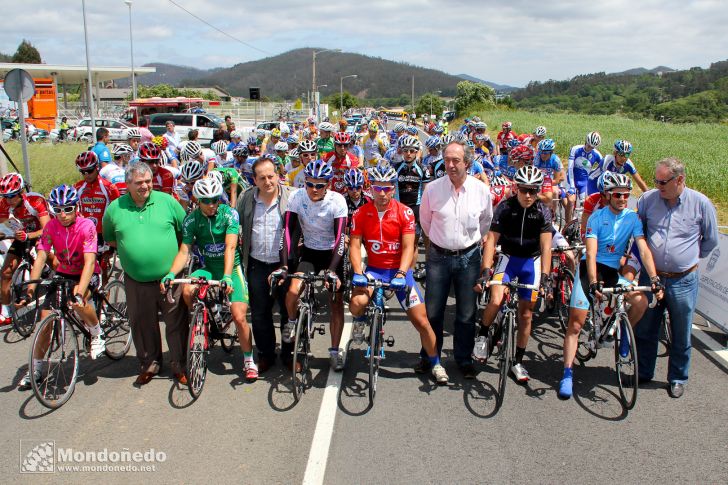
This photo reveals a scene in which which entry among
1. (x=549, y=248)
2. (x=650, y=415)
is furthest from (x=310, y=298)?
(x=650, y=415)

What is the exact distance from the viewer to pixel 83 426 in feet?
15.8

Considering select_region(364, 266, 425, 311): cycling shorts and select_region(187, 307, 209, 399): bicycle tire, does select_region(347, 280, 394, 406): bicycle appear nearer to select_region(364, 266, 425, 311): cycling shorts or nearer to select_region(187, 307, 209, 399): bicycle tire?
select_region(364, 266, 425, 311): cycling shorts

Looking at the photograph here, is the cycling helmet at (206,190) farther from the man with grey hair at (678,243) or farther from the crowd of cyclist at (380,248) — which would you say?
the man with grey hair at (678,243)

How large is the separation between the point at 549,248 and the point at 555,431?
174cm

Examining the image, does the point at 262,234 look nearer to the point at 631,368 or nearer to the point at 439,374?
the point at 439,374

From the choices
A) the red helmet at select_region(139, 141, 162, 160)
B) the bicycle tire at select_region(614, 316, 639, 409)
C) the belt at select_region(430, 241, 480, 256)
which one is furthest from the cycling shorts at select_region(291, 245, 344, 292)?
the red helmet at select_region(139, 141, 162, 160)

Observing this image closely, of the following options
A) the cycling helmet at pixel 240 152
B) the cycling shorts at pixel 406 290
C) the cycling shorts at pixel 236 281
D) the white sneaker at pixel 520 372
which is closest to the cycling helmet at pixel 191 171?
the cycling shorts at pixel 236 281

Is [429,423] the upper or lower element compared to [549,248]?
lower

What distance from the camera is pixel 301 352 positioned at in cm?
561

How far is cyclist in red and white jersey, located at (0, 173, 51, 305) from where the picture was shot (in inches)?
268

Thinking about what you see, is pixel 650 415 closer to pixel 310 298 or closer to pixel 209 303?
pixel 310 298

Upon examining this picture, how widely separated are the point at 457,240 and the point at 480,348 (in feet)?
3.61

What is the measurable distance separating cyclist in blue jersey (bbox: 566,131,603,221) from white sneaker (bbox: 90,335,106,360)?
8.49m

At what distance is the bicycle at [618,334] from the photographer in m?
5.11
